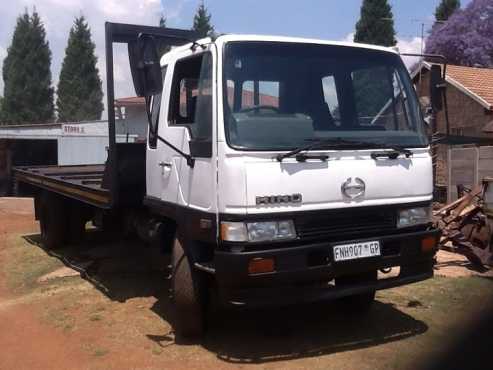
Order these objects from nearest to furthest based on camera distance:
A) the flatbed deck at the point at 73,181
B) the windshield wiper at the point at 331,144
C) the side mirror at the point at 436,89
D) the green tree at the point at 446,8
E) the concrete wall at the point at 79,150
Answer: the windshield wiper at the point at 331,144 < the side mirror at the point at 436,89 < the flatbed deck at the point at 73,181 < the concrete wall at the point at 79,150 < the green tree at the point at 446,8

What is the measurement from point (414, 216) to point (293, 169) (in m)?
1.19

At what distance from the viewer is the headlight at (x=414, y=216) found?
15.8ft

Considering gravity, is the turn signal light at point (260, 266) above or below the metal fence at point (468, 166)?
below

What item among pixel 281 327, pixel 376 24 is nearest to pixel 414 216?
pixel 281 327

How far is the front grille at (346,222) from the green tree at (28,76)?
43389mm

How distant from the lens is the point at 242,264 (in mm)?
4188

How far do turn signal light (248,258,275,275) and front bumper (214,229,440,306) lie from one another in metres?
0.02

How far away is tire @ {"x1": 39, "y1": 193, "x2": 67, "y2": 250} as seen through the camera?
8.88 m

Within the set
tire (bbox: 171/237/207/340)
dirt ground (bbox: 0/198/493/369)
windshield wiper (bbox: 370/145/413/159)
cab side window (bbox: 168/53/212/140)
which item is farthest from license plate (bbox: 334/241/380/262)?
cab side window (bbox: 168/53/212/140)

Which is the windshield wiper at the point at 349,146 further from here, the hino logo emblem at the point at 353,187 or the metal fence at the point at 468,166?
the metal fence at the point at 468,166

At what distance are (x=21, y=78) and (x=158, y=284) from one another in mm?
42070

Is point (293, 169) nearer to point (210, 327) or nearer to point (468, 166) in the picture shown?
point (210, 327)

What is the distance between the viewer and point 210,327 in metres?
5.37

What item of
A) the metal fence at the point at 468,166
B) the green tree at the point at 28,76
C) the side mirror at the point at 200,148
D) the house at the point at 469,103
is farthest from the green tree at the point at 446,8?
the side mirror at the point at 200,148
